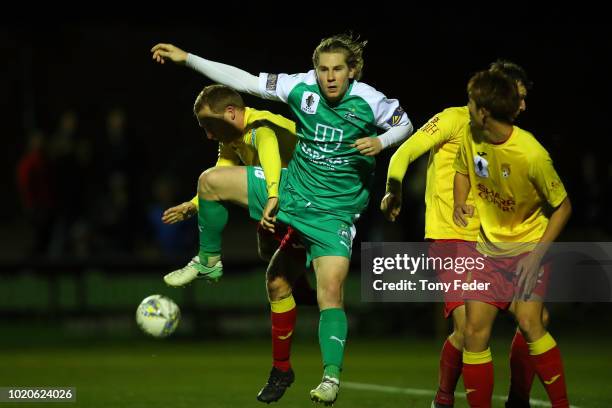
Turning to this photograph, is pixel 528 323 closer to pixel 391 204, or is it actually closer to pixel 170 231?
pixel 391 204

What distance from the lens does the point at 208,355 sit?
12641 mm

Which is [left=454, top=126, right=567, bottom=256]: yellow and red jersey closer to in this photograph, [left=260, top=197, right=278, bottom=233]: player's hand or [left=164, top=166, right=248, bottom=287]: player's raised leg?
[left=260, top=197, right=278, bottom=233]: player's hand

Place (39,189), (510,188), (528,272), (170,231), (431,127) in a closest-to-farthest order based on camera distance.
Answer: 1. (528,272)
2. (510,188)
3. (431,127)
4. (39,189)
5. (170,231)

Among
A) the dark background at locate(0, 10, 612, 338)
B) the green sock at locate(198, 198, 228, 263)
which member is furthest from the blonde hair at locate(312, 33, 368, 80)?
the dark background at locate(0, 10, 612, 338)

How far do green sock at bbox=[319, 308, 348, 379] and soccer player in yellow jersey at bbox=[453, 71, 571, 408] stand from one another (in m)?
0.74

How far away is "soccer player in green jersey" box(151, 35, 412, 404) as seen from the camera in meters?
7.07

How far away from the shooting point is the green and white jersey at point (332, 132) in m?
7.16

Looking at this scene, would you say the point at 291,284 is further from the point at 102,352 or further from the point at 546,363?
the point at 102,352

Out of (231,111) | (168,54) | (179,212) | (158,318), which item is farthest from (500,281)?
(168,54)

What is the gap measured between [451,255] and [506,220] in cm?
73

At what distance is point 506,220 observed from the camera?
6707mm

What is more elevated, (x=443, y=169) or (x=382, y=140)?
(x=382, y=140)


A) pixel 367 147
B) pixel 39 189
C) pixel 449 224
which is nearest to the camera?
pixel 367 147

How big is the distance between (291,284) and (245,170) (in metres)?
0.88
